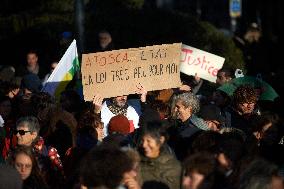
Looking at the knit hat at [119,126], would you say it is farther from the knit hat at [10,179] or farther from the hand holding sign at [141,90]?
the hand holding sign at [141,90]

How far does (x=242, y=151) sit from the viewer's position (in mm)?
7574

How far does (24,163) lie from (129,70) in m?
3.25

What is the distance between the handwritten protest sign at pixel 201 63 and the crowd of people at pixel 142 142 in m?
0.86

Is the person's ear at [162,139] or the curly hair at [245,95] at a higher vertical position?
the curly hair at [245,95]

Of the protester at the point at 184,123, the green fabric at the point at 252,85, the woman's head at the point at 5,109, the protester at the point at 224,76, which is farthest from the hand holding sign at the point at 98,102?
the protester at the point at 224,76

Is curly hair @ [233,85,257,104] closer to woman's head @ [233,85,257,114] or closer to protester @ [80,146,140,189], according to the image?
woman's head @ [233,85,257,114]

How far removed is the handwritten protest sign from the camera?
1291 centimetres

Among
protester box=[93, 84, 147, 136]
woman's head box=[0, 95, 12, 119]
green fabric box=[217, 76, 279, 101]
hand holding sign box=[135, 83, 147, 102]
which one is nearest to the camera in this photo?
protester box=[93, 84, 147, 136]

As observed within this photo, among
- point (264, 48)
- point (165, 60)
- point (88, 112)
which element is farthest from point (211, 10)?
point (88, 112)

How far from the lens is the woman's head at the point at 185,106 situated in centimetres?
962

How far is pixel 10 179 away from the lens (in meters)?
7.29

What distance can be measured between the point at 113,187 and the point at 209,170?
74 centimetres

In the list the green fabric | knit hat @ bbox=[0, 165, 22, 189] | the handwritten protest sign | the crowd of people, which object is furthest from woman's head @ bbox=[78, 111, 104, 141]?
the handwritten protest sign

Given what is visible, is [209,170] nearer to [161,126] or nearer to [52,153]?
[161,126]
